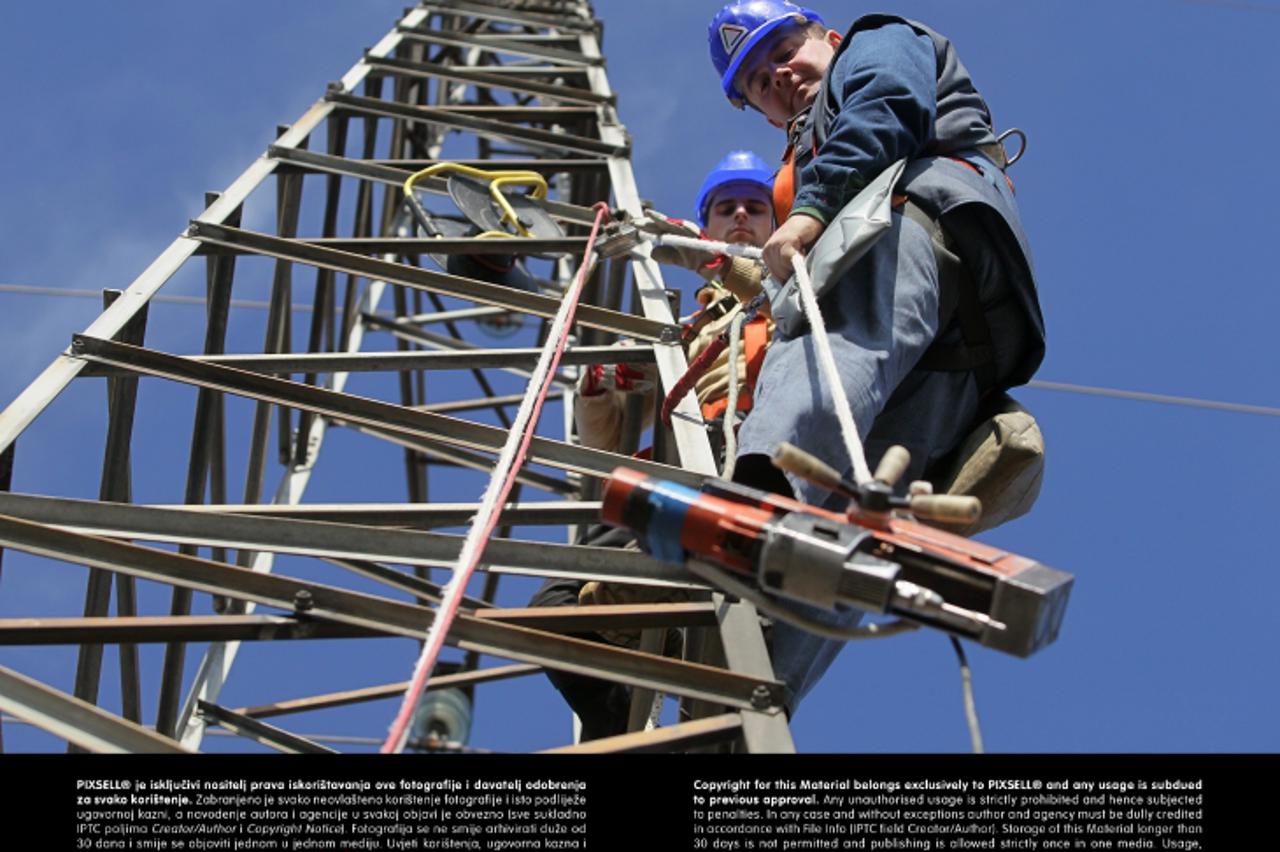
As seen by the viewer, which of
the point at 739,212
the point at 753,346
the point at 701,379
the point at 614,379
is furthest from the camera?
the point at 614,379

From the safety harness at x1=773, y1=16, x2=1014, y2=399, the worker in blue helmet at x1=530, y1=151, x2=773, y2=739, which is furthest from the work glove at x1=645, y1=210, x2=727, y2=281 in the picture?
the safety harness at x1=773, y1=16, x2=1014, y2=399

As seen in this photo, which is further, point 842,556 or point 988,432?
point 988,432

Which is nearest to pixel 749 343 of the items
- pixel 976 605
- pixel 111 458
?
pixel 111 458

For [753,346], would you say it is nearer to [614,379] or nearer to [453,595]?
[614,379]

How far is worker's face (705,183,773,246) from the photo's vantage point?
7.82 m

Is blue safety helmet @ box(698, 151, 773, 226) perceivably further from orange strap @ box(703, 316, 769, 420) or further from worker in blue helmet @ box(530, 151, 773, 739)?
orange strap @ box(703, 316, 769, 420)

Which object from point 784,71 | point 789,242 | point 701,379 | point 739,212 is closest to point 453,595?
point 789,242

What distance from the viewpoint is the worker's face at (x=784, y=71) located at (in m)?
6.23

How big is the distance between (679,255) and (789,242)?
79.4 inches

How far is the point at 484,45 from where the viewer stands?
1144 centimetres

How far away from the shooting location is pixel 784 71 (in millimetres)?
6262

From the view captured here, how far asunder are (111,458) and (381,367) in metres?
1.09

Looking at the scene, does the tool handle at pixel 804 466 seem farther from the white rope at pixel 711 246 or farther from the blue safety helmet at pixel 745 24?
the blue safety helmet at pixel 745 24
